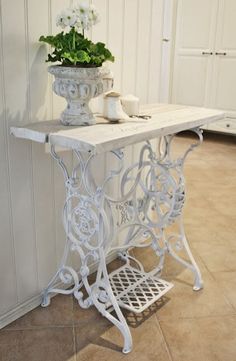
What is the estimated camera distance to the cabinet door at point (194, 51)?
4.52 m

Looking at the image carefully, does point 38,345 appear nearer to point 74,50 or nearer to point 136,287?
point 136,287

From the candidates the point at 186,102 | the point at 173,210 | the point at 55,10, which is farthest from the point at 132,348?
the point at 186,102

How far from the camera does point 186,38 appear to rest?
4723 mm

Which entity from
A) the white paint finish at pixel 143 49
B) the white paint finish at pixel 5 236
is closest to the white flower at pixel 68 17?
the white paint finish at pixel 5 236

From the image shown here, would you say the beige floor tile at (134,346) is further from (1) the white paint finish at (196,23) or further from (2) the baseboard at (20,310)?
(1) the white paint finish at (196,23)

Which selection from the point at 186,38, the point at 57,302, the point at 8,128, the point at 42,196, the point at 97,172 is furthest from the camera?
the point at 186,38

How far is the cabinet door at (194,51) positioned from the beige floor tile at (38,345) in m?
3.69

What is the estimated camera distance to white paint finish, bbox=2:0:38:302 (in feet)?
4.60

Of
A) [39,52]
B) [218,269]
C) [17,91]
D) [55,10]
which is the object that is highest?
[55,10]

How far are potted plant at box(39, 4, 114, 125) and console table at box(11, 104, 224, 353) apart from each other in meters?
0.09

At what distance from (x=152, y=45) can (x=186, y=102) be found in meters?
2.92

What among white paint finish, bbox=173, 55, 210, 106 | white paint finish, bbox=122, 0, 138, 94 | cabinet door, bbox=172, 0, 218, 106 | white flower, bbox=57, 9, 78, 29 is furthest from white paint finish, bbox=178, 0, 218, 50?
white flower, bbox=57, 9, 78, 29

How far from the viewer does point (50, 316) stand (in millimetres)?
1702

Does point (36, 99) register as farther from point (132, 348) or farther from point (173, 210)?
point (132, 348)
